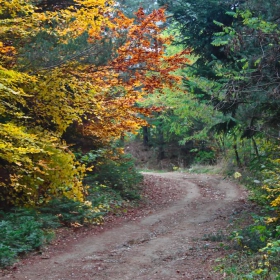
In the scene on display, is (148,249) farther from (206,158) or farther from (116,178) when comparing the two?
(206,158)

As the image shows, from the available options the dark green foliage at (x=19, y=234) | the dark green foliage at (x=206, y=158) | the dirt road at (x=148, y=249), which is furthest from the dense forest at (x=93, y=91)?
the dark green foliage at (x=206, y=158)

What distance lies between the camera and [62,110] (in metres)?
9.02

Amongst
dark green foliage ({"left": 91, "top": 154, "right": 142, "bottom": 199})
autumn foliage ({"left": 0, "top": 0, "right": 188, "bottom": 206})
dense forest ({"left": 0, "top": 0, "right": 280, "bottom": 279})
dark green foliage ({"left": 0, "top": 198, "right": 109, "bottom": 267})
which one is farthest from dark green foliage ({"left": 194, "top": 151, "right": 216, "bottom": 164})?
autumn foliage ({"left": 0, "top": 0, "right": 188, "bottom": 206})

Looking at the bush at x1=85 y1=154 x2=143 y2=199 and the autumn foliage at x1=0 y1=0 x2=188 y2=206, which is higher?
the autumn foliage at x1=0 y1=0 x2=188 y2=206

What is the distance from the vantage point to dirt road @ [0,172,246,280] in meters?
7.16

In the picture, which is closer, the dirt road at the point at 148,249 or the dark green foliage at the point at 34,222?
the dirt road at the point at 148,249

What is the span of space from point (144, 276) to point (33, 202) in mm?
3777

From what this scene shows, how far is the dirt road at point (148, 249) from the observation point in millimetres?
7156

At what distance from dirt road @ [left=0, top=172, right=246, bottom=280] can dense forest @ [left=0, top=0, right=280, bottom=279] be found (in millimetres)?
654

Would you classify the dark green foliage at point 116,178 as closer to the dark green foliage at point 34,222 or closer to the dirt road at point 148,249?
the dirt road at point 148,249

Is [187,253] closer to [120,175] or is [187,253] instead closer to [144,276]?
[144,276]

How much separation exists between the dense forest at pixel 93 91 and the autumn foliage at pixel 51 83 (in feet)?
0.10

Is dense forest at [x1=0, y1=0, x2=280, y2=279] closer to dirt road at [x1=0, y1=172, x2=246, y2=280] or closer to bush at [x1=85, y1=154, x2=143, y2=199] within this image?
bush at [x1=85, y1=154, x2=143, y2=199]

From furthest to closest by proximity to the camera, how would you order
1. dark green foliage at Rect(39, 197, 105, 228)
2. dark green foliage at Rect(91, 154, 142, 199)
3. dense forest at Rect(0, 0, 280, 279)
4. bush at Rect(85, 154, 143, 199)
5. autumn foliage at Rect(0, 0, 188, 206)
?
dark green foliage at Rect(91, 154, 142, 199) → bush at Rect(85, 154, 143, 199) → dark green foliage at Rect(39, 197, 105, 228) → dense forest at Rect(0, 0, 280, 279) → autumn foliage at Rect(0, 0, 188, 206)
